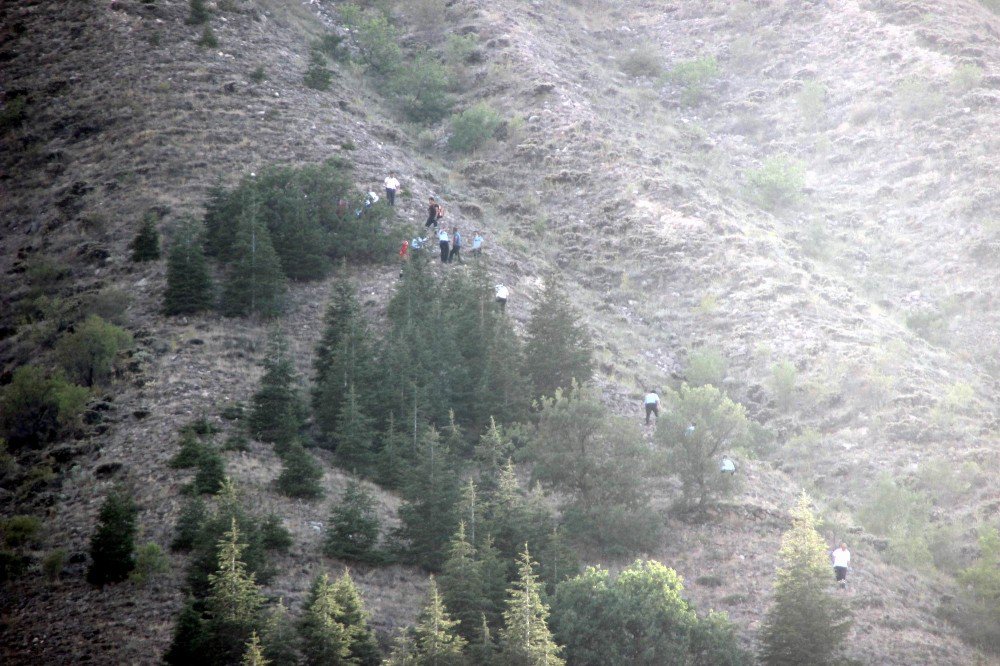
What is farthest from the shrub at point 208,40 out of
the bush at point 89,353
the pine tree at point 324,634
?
the pine tree at point 324,634

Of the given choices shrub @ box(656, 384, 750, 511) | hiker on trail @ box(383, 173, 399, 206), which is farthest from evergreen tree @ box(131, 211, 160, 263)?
shrub @ box(656, 384, 750, 511)

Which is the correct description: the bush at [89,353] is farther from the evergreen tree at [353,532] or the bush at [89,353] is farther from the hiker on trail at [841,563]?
the hiker on trail at [841,563]

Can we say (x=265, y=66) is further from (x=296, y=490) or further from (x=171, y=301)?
(x=296, y=490)

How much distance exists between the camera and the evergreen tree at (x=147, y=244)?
3684 cm

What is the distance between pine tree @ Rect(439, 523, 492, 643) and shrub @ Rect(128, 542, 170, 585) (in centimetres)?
633

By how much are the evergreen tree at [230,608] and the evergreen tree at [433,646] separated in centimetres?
293

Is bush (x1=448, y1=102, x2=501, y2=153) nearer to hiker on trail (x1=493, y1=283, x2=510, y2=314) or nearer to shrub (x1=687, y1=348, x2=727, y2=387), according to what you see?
hiker on trail (x1=493, y1=283, x2=510, y2=314)

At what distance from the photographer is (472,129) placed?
55.8 meters

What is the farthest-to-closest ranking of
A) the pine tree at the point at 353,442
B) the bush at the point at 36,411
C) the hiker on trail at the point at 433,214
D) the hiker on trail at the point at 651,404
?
the hiker on trail at the point at 433,214
the hiker on trail at the point at 651,404
the pine tree at the point at 353,442
the bush at the point at 36,411

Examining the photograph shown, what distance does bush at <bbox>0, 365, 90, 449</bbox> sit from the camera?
2848 centimetres

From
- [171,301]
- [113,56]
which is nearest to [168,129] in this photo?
[113,56]

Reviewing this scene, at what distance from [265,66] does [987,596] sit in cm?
4109

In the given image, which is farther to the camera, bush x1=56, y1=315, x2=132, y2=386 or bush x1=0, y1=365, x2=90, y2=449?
bush x1=56, y1=315, x2=132, y2=386

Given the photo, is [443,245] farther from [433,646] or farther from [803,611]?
[433,646]
